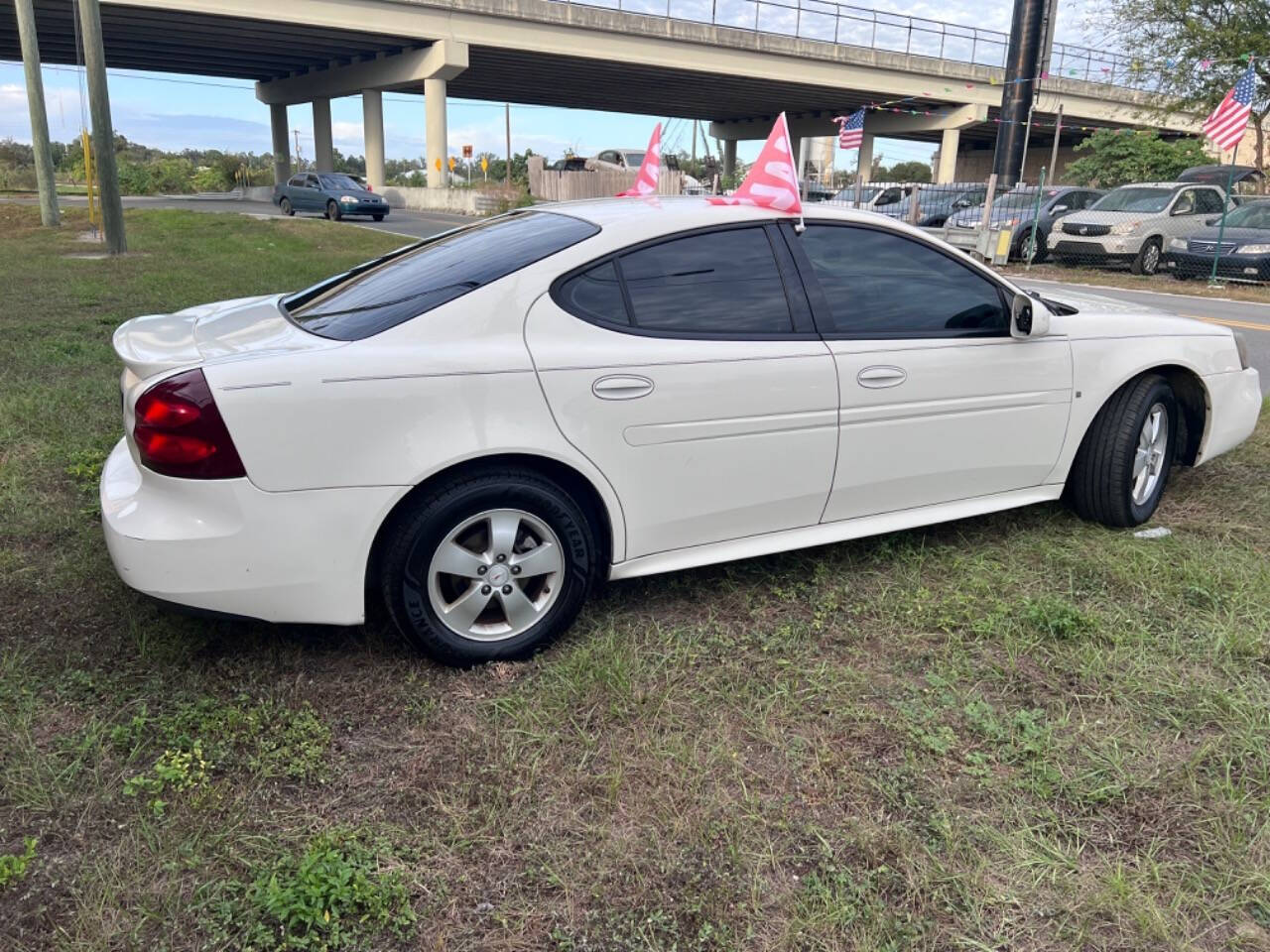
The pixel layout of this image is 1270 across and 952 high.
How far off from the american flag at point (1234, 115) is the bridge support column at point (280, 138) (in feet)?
146

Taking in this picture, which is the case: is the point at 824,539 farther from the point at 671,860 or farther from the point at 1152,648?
the point at 671,860

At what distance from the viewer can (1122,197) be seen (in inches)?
726

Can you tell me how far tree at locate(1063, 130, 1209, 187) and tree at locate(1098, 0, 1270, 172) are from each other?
14.9 ft

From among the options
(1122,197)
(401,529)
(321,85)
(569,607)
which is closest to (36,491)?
(401,529)

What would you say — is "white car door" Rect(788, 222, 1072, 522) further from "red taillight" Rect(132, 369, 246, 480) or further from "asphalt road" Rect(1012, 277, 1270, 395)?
"asphalt road" Rect(1012, 277, 1270, 395)

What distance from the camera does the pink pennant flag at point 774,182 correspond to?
142 inches

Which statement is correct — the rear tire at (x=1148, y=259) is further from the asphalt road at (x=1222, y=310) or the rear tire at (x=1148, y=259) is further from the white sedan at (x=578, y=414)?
the white sedan at (x=578, y=414)

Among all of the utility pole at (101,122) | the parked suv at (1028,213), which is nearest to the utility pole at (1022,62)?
the parked suv at (1028,213)

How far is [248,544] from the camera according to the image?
2.74 m

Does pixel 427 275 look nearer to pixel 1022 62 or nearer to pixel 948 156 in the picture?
pixel 1022 62

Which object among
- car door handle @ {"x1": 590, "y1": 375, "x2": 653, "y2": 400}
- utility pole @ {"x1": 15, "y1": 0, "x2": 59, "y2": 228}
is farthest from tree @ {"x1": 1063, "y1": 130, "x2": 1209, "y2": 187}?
car door handle @ {"x1": 590, "y1": 375, "x2": 653, "y2": 400}

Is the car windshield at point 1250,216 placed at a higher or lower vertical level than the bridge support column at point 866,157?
lower

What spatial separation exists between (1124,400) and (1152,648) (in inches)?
53.9

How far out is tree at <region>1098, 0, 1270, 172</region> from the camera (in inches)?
1019
